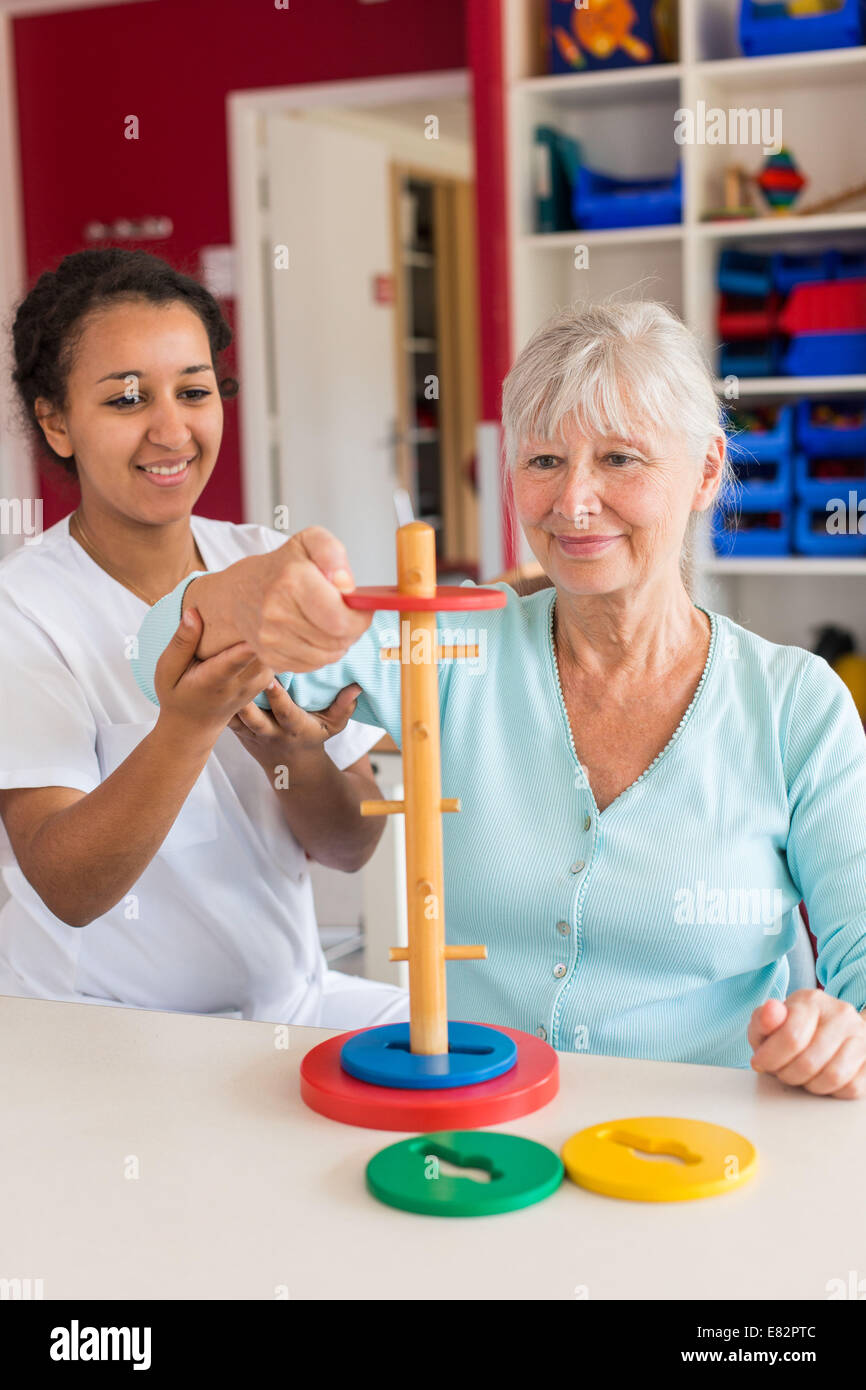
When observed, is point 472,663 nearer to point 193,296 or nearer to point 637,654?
point 637,654

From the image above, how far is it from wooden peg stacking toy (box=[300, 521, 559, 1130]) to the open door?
453cm

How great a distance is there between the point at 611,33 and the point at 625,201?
430mm

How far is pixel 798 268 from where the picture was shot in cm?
387

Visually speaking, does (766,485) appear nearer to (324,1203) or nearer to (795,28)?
(795,28)

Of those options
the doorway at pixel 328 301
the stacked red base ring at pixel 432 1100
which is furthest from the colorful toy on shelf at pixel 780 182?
the stacked red base ring at pixel 432 1100

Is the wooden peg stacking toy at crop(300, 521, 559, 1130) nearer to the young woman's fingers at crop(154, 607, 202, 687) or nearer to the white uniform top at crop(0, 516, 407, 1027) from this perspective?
the young woman's fingers at crop(154, 607, 202, 687)

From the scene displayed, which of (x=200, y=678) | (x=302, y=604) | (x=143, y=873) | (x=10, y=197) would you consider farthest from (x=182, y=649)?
(x=10, y=197)

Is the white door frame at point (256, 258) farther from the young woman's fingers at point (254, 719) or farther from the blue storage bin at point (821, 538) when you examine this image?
the young woman's fingers at point (254, 719)

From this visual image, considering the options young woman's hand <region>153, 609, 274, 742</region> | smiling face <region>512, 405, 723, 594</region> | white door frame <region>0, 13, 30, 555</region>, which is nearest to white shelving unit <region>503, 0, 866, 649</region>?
smiling face <region>512, 405, 723, 594</region>

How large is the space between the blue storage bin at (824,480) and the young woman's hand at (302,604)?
2.94 metres

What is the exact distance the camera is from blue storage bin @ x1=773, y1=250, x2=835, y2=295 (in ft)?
12.4

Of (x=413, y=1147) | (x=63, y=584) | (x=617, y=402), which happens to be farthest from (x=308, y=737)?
(x=413, y=1147)

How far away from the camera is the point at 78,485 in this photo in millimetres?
1679

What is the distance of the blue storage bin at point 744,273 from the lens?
3.82 meters
